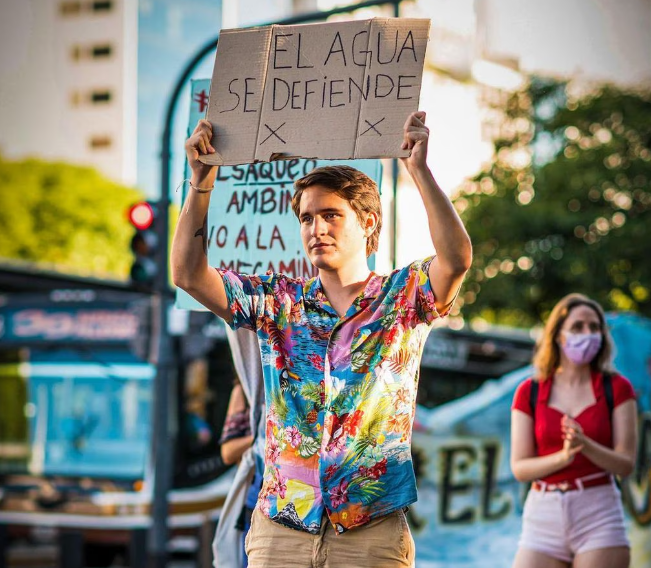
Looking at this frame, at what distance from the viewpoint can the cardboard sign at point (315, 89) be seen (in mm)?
3266

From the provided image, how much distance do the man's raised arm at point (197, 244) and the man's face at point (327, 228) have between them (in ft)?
0.94

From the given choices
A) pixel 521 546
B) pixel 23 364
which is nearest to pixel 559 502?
pixel 521 546

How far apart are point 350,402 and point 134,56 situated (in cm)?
7767

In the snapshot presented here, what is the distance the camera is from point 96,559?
47.8 feet

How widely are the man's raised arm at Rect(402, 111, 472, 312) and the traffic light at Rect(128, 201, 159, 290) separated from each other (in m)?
7.80

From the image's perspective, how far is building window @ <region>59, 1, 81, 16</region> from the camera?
7719 cm

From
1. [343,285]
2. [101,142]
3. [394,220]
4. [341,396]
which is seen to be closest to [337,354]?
[341,396]

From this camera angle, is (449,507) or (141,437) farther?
(141,437)

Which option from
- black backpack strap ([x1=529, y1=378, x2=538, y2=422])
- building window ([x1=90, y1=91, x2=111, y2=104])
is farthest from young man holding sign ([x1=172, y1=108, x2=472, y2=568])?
building window ([x1=90, y1=91, x2=111, y2=104])

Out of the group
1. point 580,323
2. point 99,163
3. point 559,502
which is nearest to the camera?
point 559,502

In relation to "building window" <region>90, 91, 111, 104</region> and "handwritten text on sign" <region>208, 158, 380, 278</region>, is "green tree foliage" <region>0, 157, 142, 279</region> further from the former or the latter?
"handwritten text on sign" <region>208, 158, 380, 278</region>

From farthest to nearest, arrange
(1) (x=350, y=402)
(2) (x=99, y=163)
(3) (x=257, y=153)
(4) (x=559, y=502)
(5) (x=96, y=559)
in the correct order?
(2) (x=99, y=163) → (5) (x=96, y=559) → (4) (x=559, y=502) → (3) (x=257, y=153) → (1) (x=350, y=402)

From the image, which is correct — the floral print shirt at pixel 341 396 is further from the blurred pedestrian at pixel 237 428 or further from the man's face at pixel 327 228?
the blurred pedestrian at pixel 237 428

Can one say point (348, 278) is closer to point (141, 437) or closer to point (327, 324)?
point (327, 324)
